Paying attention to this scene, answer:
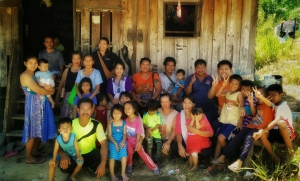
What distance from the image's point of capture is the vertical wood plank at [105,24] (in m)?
5.82

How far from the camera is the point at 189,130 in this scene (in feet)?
15.2

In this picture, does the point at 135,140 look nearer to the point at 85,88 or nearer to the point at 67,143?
the point at 67,143

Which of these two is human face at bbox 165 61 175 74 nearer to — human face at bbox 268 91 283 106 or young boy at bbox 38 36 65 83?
human face at bbox 268 91 283 106

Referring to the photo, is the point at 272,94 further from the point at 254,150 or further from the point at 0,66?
the point at 0,66

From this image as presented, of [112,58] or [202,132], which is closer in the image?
[202,132]

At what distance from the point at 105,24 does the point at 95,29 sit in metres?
0.22

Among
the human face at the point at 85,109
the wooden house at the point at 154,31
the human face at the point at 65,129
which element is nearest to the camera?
the human face at the point at 65,129

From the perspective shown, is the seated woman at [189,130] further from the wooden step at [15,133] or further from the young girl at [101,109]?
the wooden step at [15,133]

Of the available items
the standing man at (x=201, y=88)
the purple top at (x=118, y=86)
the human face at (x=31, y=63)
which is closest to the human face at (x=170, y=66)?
the standing man at (x=201, y=88)

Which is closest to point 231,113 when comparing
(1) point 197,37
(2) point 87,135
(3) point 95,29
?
(1) point 197,37

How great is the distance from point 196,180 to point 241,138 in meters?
0.89

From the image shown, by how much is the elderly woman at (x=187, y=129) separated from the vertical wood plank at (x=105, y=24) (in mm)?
2187

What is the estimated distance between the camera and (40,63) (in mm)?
4812

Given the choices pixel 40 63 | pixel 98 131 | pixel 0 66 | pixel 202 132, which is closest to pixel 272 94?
pixel 202 132
